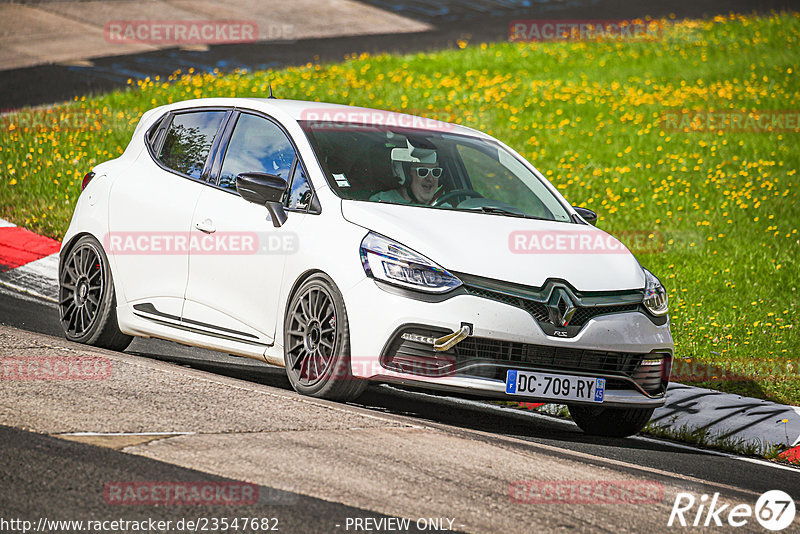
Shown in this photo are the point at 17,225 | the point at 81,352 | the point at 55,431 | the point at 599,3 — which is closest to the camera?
the point at 55,431

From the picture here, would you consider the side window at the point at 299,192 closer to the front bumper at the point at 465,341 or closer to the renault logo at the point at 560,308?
the front bumper at the point at 465,341

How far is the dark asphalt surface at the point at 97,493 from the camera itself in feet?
13.4

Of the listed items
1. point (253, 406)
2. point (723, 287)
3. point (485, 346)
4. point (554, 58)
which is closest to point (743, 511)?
point (485, 346)

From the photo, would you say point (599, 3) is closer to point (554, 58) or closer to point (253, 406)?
point (554, 58)

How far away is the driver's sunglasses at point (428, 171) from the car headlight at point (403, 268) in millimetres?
1162

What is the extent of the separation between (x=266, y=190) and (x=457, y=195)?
4.29ft

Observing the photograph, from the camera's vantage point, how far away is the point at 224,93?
60.5 feet

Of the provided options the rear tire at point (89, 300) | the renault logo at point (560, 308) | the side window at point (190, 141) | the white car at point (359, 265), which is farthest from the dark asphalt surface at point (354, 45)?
the renault logo at point (560, 308)

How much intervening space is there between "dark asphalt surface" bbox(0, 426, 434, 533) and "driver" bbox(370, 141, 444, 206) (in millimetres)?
2664

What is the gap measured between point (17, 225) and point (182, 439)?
25.2ft

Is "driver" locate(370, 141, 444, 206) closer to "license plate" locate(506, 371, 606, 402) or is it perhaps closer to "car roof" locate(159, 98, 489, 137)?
"car roof" locate(159, 98, 489, 137)

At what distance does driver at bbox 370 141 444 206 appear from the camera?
22.6 ft

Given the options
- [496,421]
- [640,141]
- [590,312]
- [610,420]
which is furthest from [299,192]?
[640,141]

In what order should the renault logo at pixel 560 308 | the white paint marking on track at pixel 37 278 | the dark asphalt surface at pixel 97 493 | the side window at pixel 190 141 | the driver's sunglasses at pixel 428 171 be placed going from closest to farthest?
the dark asphalt surface at pixel 97 493, the renault logo at pixel 560 308, the driver's sunglasses at pixel 428 171, the side window at pixel 190 141, the white paint marking on track at pixel 37 278
